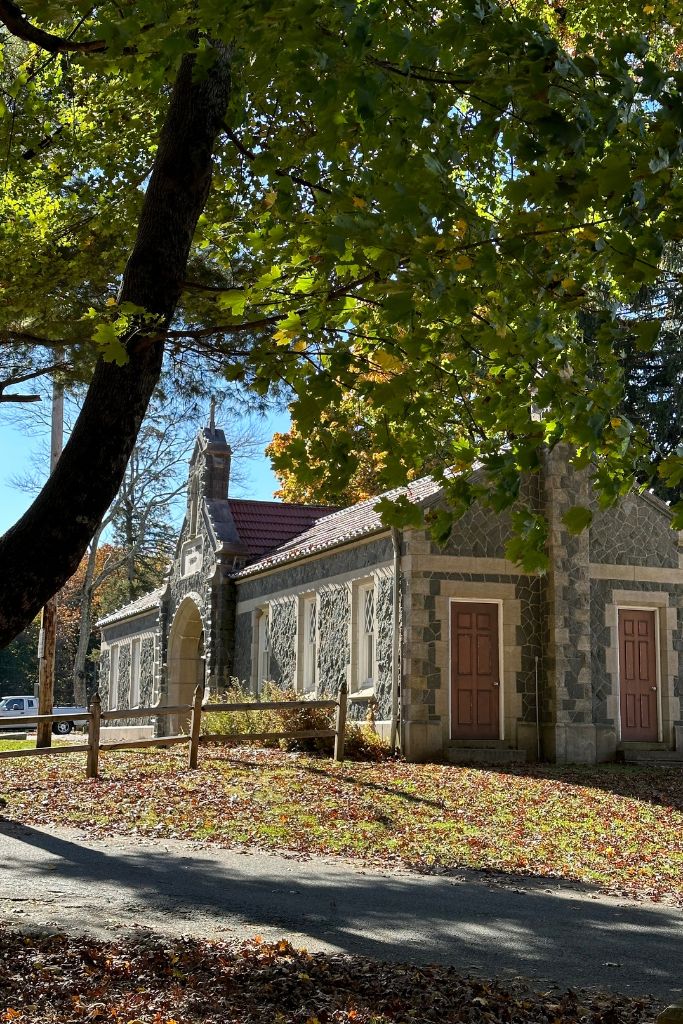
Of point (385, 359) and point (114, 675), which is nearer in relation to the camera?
point (385, 359)

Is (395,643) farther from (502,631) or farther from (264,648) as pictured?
(264,648)

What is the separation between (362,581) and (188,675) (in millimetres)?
9498

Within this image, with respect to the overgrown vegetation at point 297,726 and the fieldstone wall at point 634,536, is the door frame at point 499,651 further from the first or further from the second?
the fieldstone wall at point 634,536

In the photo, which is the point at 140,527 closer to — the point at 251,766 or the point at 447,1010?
the point at 251,766

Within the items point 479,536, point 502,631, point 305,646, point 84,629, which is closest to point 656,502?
point 479,536

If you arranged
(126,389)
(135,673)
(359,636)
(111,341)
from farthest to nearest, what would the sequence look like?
(135,673) → (359,636) → (126,389) → (111,341)

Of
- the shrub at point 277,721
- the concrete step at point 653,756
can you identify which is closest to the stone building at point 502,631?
the concrete step at point 653,756

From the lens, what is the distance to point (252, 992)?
17.6 ft

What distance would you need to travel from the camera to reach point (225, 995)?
530cm

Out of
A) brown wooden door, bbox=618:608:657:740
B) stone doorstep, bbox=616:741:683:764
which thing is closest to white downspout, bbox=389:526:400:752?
stone doorstep, bbox=616:741:683:764

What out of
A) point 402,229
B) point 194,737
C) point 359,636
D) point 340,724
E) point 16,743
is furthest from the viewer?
point 16,743

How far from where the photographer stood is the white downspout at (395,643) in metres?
17.6

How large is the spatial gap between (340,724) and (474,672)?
2.63 m

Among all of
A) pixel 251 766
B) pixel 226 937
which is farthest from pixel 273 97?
pixel 251 766
